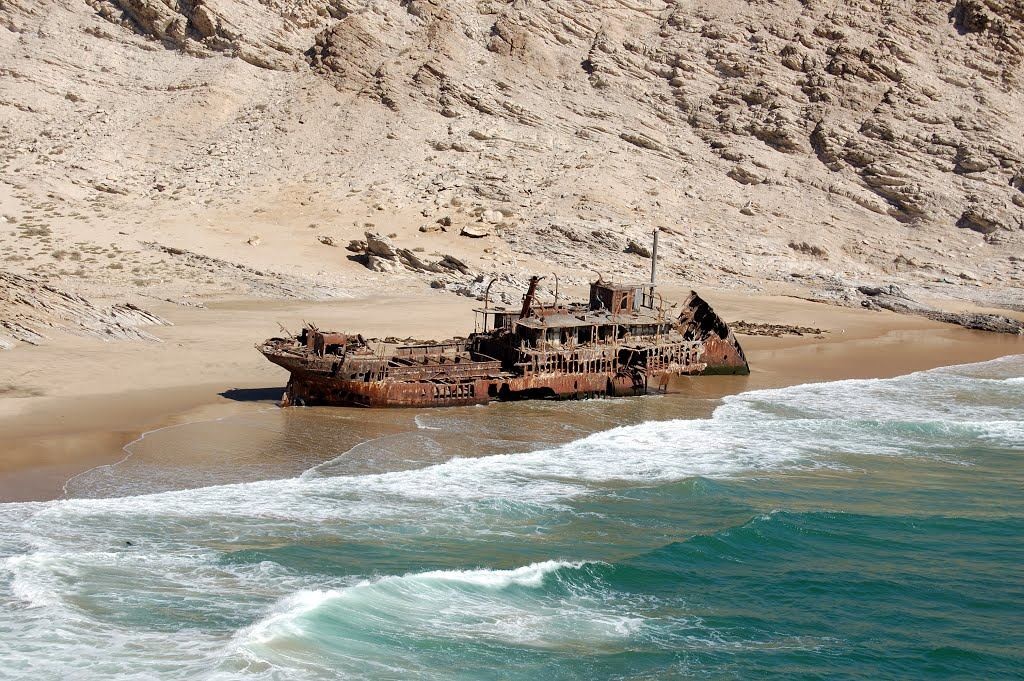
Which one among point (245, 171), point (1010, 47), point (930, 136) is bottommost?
point (245, 171)

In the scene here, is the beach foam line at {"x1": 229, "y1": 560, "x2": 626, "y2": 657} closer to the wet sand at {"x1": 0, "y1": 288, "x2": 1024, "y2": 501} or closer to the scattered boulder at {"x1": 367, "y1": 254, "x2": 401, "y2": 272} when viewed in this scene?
the wet sand at {"x1": 0, "y1": 288, "x2": 1024, "y2": 501}

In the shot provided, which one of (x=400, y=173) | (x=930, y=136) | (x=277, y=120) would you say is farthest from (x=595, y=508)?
(x=930, y=136)

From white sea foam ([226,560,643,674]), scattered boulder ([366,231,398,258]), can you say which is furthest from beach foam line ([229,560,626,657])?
scattered boulder ([366,231,398,258])

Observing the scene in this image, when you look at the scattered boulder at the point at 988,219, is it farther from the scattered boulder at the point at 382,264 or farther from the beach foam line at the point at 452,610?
the beach foam line at the point at 452,610

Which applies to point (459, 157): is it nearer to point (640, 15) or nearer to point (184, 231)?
point (184, 231)

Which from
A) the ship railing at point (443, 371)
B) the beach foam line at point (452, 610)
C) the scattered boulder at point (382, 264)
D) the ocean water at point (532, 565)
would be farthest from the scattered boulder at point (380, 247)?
the beach foam line at point (452, 610)

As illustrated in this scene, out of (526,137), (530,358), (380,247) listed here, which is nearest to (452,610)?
(530,358)
